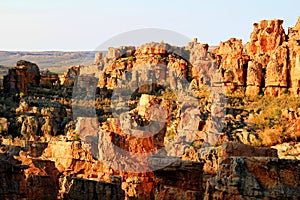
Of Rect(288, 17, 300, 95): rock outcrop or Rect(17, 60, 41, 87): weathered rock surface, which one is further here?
Rect(17, 60, 41, 87): weathered rock surface

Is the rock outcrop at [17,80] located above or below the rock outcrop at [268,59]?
below

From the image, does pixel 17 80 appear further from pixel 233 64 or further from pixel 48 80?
pixel 233 64

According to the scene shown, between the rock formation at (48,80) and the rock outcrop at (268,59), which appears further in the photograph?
the rock formation at (48,80)

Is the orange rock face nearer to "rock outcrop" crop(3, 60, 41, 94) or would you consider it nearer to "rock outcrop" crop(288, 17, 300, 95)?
"rock outcrop" crop(288, 17, 300, 95)

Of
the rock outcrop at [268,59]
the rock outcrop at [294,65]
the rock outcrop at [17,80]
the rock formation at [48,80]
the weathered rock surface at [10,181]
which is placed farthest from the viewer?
the rock formation at [48,80]

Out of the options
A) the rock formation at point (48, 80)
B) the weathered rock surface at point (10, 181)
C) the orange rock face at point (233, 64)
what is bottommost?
the weathered rock surface at point (10, 181)

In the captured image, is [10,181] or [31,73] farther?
[31,73]

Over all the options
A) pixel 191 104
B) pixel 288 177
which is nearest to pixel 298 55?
pixel 191 104

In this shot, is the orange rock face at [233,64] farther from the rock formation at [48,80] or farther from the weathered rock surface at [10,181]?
the weathered rock surface at [10,181]

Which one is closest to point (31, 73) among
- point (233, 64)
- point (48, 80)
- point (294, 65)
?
point (48, 80)

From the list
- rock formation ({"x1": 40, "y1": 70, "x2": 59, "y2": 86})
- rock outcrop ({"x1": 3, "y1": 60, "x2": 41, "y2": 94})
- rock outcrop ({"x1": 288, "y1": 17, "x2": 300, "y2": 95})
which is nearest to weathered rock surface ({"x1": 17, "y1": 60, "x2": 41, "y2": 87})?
rock formation ({"x1": 40, "y1": 70, "x2": 59, "y2": 86})

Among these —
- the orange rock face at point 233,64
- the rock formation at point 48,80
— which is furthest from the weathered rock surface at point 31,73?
the orange rock face at point 233,64

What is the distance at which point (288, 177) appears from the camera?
53.0 ft

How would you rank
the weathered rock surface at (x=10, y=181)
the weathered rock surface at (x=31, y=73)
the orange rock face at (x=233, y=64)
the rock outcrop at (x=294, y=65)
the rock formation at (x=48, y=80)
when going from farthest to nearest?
the rock formation at (x=48, y=80) < the weathered rock surface at (x=31, y=73) < the orange rock face at (x=233, y=64) < the rock outcrop at (x=294, y=65) < the weathered rock surface at (x=10, y=181)
